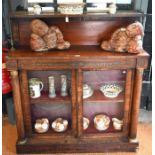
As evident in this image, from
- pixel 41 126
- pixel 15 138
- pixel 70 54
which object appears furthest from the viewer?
pixel 15 138

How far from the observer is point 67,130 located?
189cm

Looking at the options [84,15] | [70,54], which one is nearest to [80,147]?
[70,54]

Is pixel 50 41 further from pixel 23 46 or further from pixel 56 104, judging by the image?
pixel 56 104

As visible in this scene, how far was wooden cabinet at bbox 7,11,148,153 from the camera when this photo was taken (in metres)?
1.60

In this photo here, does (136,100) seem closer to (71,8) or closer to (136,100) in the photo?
(136,100)

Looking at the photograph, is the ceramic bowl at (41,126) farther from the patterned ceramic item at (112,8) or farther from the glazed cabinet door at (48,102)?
the patterned ceramic item at (112,8)

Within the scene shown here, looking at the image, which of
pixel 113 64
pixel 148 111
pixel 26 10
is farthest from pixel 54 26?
pixel 148 111

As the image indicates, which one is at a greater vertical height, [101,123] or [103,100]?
Answer: [103,100]

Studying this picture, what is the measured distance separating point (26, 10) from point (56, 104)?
798 millimetres

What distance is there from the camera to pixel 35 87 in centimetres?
176

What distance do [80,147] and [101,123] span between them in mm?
261

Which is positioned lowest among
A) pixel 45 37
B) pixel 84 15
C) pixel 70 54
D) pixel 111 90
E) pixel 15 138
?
pixel 15 138

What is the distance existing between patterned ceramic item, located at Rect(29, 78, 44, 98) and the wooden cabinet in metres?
0.03

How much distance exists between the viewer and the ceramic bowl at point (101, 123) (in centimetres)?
190
